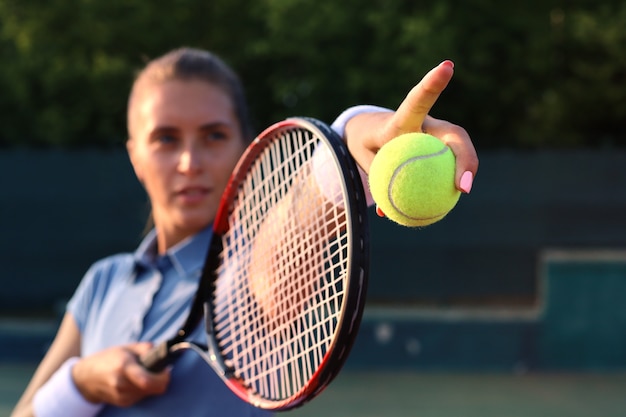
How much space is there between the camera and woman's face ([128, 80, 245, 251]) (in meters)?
1.69

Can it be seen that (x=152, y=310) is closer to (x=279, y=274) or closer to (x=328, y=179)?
(x=279, y=274)

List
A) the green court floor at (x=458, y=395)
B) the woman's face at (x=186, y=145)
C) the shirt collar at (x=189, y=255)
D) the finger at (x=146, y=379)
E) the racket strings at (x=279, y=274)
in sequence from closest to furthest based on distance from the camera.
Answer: the racket strings at (x=279, y=274) < the finger at (x=146, y=379) < the woman's face at (x=186, y=145) < the shirt collar at (x=189, y=255) < the green court floor at (x=458, y=395)

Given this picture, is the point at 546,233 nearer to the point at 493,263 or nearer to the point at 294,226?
the point at 493,263

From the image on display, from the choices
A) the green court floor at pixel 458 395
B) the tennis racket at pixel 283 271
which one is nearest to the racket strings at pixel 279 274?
the tennis racket at pixel 283 271

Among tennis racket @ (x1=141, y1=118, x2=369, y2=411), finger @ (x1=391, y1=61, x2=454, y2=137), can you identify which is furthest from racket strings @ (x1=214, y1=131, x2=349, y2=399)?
finger @ (x1=391, y1=61, x2=454, y2=137)

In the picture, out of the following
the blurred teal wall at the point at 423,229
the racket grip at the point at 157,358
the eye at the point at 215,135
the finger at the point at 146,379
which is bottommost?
the finger at the point at 146,379

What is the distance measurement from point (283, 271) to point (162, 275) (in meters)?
0.35

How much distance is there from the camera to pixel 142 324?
1749mm

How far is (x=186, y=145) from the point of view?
5.52 ft

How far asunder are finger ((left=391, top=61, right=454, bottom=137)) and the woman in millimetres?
618

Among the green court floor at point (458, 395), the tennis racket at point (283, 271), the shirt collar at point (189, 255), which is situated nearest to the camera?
the tennis racket at point (283, 271)

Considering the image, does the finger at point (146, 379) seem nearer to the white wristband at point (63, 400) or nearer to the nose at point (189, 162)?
the white wristband at point (63, 400)

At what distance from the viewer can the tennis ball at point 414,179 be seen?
3.76ft

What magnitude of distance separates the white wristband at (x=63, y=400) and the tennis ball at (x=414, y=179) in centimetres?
81
